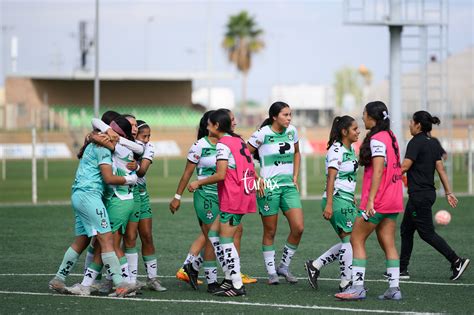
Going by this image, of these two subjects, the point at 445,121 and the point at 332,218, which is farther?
the point at 445,121

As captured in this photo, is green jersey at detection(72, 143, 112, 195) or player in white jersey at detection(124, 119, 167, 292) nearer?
green jersey at detection(72, 143, 112, 195)

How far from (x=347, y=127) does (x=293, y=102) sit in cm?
9784

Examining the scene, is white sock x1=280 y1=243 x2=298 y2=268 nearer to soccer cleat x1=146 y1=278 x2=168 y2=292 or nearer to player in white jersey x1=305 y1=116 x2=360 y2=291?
player in white jersey x1=305 y1=116 x2=360 y2=291

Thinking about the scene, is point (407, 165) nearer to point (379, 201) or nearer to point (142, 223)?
point (379, 201)

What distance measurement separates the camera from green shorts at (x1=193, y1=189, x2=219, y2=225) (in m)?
11.4

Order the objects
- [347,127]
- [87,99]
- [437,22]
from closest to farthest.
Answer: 1. [347,127]
2. [437,22]
3. [87,99]

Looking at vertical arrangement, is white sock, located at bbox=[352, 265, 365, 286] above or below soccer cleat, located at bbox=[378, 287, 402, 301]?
above

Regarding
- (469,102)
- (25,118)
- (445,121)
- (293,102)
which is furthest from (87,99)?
(445,121)

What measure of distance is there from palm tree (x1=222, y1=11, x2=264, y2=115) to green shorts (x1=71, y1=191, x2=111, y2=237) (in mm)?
79252

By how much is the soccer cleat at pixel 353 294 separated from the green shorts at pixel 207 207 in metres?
1.90

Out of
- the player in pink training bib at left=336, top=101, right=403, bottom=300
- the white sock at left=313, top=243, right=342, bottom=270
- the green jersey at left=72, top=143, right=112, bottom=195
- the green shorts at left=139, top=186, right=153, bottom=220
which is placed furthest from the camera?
the white sock at left=313, top=243, right=342, bottom=270

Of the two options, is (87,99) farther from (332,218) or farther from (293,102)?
(332,218)

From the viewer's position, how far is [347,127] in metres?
11.1

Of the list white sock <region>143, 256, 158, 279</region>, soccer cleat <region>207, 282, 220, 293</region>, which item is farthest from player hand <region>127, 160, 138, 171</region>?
soccer cleat <region>207, 282, 220, 293</region>
